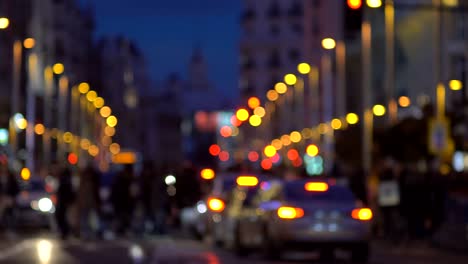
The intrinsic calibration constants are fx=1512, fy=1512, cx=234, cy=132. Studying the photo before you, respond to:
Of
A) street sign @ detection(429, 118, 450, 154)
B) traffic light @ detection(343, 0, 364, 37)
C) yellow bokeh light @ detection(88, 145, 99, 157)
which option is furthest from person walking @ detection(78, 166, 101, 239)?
yellow bokeh light @ detection(88, 145, 99, 157)

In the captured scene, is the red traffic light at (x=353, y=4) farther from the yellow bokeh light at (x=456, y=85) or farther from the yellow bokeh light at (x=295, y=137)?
the yellow bokeh light at (x=295, y=137)

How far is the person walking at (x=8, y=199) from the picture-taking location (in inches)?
1574

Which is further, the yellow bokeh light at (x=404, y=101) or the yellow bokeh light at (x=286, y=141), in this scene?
the yellow bokeh light at (x=286, y=141)

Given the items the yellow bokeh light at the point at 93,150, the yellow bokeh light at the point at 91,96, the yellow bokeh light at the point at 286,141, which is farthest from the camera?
the yellow bokeh light at the point at 93,150

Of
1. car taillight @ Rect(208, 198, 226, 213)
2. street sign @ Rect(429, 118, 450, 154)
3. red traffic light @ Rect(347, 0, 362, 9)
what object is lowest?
car taillight @ Rect(208, 198, 226, 213)

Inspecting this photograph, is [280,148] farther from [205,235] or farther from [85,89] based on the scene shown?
[205,235]

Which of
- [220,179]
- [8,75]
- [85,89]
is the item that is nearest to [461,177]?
[220,179]

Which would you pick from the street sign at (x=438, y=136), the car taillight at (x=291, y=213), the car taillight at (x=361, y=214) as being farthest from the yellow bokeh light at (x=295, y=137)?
the car taillight at (x=291, y=213)

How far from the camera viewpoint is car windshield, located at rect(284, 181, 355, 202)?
27.8 metres

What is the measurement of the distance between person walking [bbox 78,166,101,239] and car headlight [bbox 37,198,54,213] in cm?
446

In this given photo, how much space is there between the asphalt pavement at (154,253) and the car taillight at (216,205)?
0.98 metres

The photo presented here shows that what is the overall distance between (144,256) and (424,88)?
58.9 meters

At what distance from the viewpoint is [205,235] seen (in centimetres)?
4000

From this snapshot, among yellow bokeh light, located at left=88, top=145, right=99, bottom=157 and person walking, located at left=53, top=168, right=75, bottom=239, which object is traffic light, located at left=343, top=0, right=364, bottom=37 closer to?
person walking, located at left=53, top=168, right=75, bottom=239
